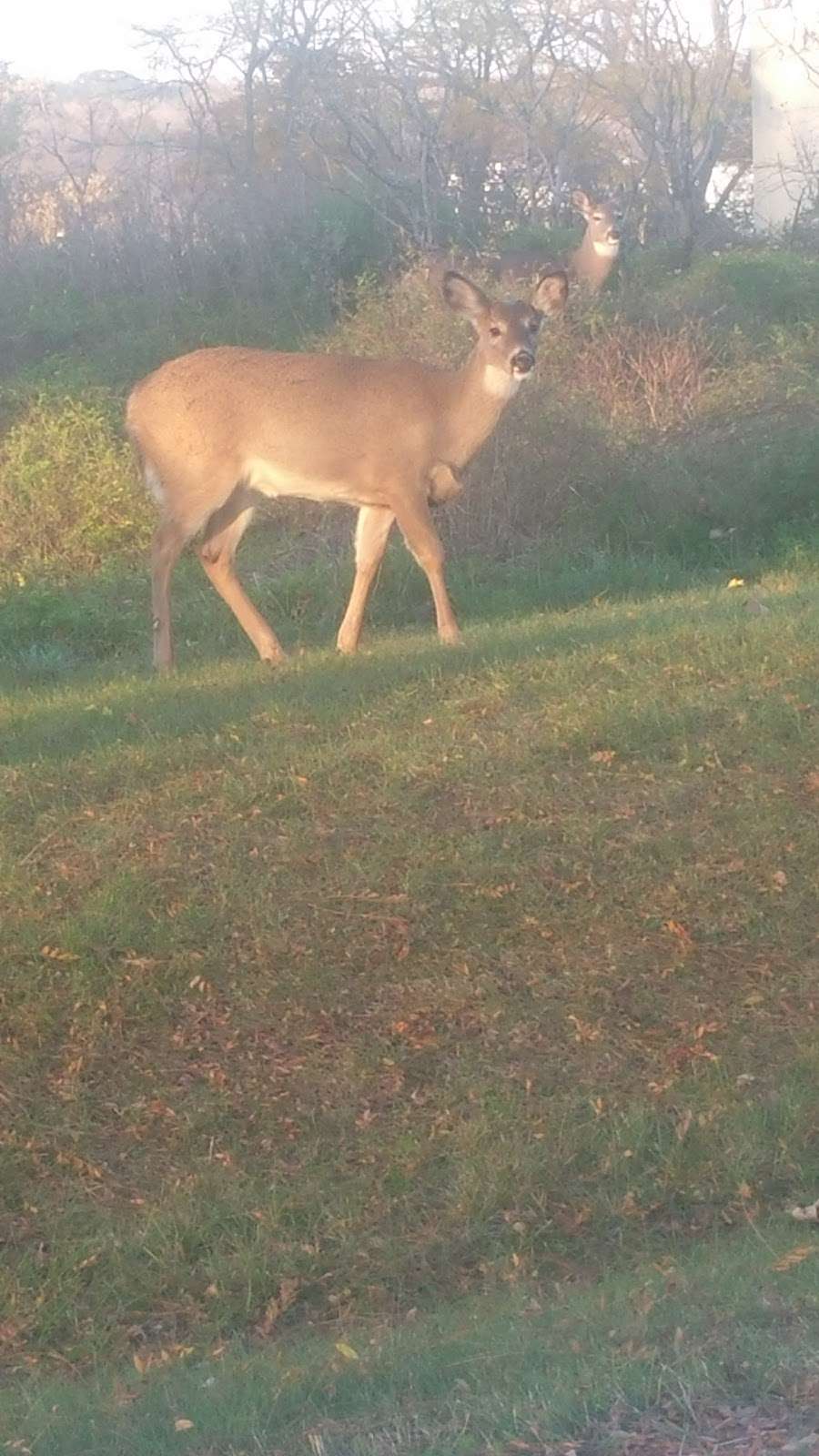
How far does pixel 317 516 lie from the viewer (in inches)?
659

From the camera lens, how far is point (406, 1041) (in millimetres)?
7012

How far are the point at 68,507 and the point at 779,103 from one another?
20.3m

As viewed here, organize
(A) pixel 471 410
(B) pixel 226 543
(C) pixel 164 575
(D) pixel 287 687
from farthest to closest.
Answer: (B) pixel 226 543 < (C) pixel 164 575 < (A) pixel 471 410 < (D) pixel 287 687

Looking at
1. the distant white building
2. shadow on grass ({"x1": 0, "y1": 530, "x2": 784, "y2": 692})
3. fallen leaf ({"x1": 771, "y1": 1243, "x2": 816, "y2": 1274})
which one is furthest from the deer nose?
the distant white building

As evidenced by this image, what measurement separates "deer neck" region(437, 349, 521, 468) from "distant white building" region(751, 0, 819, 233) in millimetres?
20443

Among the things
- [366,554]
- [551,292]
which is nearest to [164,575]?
[366,554]

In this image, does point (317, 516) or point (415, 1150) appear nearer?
point (415, 1150)

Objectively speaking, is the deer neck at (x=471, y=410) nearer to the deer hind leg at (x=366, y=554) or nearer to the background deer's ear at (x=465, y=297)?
the background deer's ear at (x=465, y=297)

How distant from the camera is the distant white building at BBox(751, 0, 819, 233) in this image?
103 ft

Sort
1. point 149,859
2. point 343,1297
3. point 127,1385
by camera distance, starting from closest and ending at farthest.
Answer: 1. point 127,1385
2. point 343,1297
3. point 149,859

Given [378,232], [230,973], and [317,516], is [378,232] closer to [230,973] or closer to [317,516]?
[317,516]

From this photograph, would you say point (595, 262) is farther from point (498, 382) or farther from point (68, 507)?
point (498, 382)

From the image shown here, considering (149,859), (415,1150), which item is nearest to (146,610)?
(149,859)

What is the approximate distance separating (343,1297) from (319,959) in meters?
1.56
